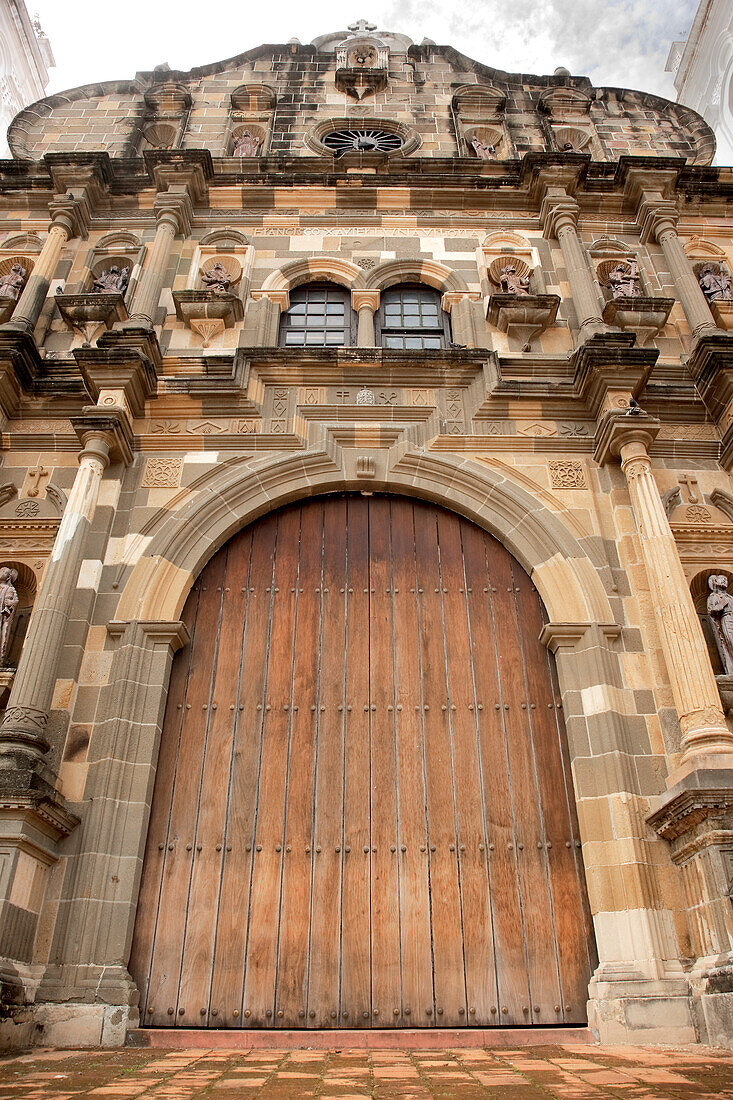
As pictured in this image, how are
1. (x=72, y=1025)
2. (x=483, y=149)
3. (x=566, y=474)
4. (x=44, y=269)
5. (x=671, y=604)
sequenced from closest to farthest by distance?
1. (x=72, y=1025)
2. (x=671, y=604)
3. (x=566, y=474)
4. (x=44, y=269)
5. (x=483, y=149)

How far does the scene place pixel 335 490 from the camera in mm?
7934

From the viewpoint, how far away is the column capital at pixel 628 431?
7418mm

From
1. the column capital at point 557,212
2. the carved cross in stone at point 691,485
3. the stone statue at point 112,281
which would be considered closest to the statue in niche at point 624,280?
the column capital at point 557,212

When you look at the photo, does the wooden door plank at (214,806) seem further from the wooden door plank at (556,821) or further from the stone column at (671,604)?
the stone column at (671,604)

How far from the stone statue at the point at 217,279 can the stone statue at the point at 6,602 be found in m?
4.20

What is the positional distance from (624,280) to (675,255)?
2.49 ft

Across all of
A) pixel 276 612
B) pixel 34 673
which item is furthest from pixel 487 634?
pixel 34 673

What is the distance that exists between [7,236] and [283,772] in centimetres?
831

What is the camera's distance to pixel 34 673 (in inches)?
238

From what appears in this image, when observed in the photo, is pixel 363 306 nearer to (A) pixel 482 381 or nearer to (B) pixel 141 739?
(A) pixel 482 381

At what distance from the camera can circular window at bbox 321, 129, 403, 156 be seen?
1170 cm

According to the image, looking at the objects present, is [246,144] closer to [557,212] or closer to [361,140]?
[361,140]

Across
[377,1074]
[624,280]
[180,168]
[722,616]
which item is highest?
[180,168]

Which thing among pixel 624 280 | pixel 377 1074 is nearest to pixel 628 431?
pixel 624 280
